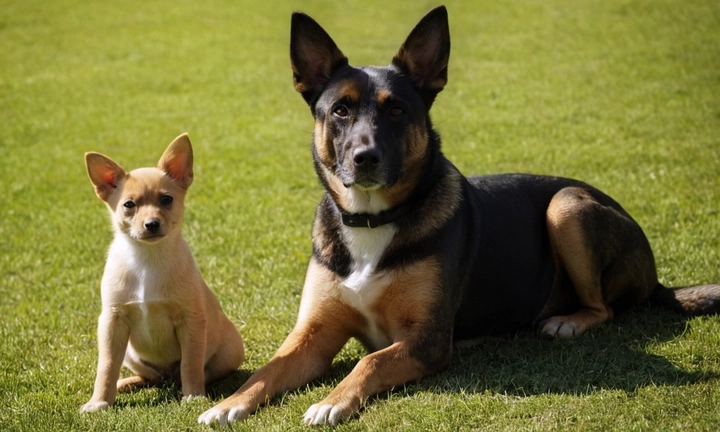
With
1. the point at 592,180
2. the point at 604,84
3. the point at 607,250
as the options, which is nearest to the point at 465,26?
the point at 604,84

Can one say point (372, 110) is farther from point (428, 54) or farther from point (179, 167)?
point (179, 167)

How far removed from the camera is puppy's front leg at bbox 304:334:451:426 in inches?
184

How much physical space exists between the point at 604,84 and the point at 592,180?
5665mm

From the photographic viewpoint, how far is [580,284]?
6152 millimetres

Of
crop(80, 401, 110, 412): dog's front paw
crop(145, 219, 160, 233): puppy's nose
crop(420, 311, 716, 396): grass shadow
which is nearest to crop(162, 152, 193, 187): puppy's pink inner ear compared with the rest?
crop(145, 219, 160, 233): puppy's nose

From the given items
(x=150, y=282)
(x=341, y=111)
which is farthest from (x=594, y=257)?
(x=150, y=282)

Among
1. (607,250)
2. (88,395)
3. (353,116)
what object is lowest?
(88,395)

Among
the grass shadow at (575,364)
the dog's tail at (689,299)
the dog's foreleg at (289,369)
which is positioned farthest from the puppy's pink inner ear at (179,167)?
the dog's tail at (689,299)

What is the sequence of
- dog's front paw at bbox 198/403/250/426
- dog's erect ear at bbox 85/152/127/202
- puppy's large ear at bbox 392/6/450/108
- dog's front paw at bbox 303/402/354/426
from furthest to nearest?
puppy's large ear at bbox 392/6/450/108 → dog's erect ear at bbox 85/152/127/202 → dog's front paw at bbox 198/403/250/426 → dog's front paw at bbox 303/402/354/426

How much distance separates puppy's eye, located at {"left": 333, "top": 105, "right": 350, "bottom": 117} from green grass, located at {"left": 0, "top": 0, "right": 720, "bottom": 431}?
5.58ft

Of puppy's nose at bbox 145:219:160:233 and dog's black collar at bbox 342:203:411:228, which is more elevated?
puppy's nose at bbox 145:219:160:233

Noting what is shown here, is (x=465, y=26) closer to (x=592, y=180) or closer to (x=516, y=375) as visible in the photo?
(x=592, y=180)

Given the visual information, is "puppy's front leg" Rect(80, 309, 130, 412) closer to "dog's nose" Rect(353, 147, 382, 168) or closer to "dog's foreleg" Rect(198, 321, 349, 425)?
"dog's foreleg" Rect(198, 321, 349, 425)

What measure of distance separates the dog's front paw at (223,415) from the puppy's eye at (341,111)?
6.17 feet
